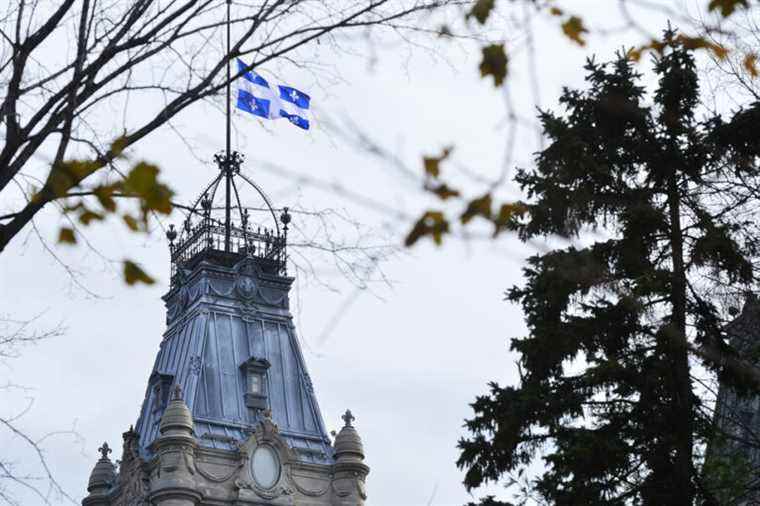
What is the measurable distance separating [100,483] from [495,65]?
49470 mm

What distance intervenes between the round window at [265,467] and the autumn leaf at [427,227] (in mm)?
46369

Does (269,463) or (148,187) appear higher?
→ (269,463)

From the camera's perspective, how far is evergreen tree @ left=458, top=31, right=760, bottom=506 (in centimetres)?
2289

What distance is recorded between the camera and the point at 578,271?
37.7 feet

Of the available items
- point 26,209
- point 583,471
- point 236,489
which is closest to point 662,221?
point 583,471

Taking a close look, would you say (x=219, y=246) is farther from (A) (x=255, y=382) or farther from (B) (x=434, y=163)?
(B) (x=434, y=163)

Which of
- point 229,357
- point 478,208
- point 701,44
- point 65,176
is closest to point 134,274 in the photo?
point 65,176

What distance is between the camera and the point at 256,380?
57844 mm

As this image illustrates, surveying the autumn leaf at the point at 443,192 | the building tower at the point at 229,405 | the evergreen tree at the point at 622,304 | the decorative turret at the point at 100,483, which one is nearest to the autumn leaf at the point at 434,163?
the autumn leaf at the point at 443,192

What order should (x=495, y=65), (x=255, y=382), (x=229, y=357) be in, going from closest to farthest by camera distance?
(x=495, y=65) < (x=255, y=382) < (x=229, y=357)

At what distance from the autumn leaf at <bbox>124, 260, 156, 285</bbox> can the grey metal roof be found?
46.4 metres

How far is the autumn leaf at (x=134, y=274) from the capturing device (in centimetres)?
952

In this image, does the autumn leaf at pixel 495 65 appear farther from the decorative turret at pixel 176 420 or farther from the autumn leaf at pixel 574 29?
the decorative turret at pixel 176 420

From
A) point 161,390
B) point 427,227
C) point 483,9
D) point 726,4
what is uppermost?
point 161,390
